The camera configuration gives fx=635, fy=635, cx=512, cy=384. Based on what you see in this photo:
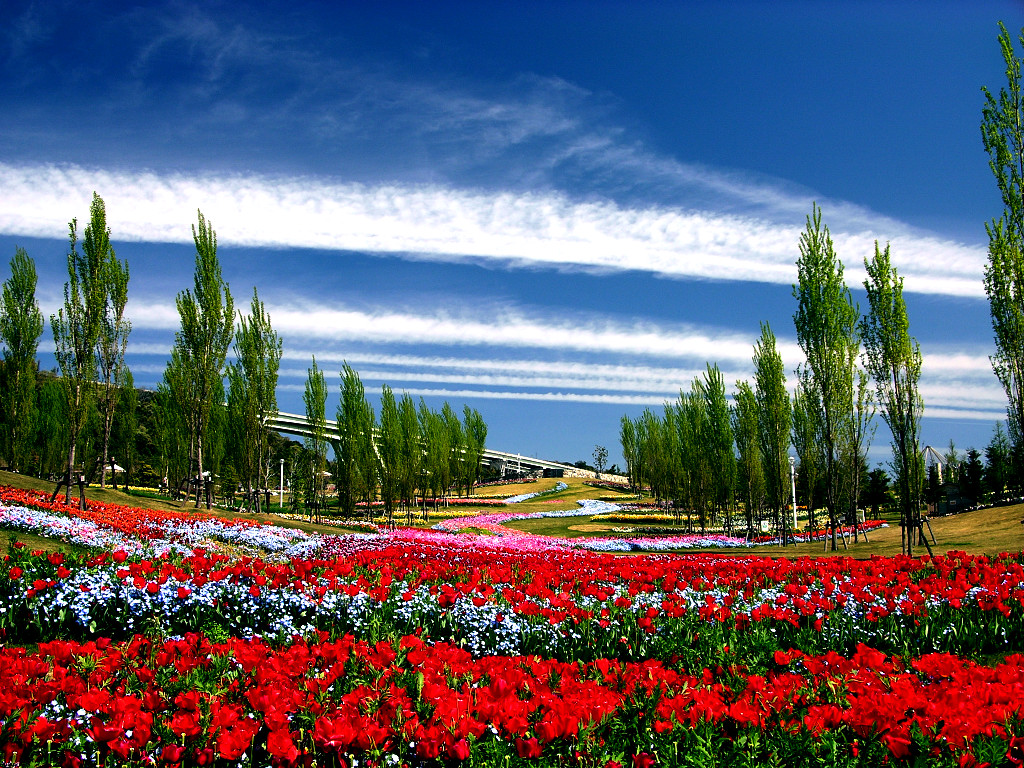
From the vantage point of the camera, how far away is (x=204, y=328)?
67.6 ft

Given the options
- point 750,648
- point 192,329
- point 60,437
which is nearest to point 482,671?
→ point 750,648

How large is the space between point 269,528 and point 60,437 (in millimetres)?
30984

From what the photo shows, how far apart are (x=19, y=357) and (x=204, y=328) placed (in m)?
10.8

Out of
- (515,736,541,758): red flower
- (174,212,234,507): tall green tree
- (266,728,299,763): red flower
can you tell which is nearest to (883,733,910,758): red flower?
(515,736,541,758): red flower

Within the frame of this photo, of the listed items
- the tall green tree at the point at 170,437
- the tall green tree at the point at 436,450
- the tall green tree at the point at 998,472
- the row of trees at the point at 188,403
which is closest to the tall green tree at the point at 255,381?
the row of trees at the point at 188,403

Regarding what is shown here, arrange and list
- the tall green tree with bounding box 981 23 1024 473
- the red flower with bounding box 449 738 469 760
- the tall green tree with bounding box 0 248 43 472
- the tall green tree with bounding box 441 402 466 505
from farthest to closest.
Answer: the tall green tree with bounding box 441 402 466 505, the tall green tree with bounding box 0 248 43 472, the tall green tree with bounding box 981 23 1024 473, the red flower with bounding box 449 738 469 760

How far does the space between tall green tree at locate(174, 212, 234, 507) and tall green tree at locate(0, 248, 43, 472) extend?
680cm

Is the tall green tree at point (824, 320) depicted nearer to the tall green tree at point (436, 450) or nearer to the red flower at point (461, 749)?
the red flower at point (461, 749)

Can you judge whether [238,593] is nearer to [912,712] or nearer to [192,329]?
[912,712]

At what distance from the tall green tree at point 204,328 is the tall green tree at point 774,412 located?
63.6 ft

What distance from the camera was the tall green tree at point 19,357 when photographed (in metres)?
22.6

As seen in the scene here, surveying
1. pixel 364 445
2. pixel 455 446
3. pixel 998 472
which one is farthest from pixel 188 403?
pixel 998 472

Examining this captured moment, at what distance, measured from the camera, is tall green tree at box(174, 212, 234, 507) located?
20.5 meters

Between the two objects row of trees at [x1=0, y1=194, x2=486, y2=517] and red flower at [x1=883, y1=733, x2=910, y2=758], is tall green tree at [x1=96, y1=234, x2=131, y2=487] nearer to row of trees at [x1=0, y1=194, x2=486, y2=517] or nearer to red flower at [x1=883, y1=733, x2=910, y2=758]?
row of trees at [x1=0, y1=194, x2=486, y2=517]
